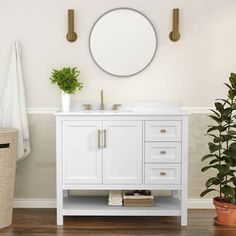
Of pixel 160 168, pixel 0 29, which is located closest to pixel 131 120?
pixel 160 168

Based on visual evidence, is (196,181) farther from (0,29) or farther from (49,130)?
(0,29)

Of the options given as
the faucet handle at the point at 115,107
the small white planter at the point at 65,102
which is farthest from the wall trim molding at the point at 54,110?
the faucet handle at the point at 115,107

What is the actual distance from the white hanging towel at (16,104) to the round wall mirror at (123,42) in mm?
674

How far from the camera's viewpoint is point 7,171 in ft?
10.8

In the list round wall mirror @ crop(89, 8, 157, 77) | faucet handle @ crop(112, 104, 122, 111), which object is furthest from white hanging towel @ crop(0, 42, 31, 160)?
faucet handle @ crop(112, 104, 122, 111)

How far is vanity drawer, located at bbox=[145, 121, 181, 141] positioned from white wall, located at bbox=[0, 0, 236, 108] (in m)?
0.51

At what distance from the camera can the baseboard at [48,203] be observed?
3.86 metres

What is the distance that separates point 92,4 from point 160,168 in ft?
5.09

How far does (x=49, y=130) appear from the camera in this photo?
3.83 meters

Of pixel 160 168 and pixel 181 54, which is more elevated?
pixel 181 54

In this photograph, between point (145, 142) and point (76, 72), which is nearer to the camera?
point (145, 142)

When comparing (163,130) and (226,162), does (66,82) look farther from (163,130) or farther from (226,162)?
(226,162)

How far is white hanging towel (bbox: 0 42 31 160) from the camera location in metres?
3.71

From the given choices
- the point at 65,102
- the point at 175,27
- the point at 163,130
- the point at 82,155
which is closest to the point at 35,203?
the point at 82,155
